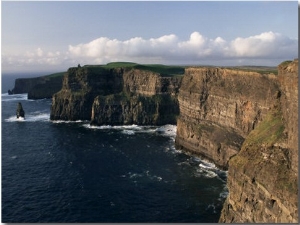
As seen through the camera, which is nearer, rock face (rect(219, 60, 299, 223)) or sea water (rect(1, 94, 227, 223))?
rock face (rect(219, 60, 299, 223))

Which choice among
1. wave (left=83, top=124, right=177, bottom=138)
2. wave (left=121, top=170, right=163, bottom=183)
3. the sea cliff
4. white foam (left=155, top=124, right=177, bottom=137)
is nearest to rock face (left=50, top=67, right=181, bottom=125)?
the sea cliff

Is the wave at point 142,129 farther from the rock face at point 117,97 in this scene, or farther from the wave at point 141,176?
the wave at point 141,176

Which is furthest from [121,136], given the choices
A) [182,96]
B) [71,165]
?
[71,165]

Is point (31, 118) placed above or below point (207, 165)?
above

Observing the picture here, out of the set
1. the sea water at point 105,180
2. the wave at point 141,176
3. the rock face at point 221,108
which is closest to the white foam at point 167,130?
the sea water at point 105,180

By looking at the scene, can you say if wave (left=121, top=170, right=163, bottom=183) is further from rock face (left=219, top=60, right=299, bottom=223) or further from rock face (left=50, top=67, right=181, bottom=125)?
rock face (left=50, top=67, right=181, bottom=125)

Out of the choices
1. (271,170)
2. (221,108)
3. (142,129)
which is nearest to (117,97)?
(142,129)

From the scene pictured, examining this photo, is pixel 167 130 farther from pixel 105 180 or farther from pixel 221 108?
pixel 105 180

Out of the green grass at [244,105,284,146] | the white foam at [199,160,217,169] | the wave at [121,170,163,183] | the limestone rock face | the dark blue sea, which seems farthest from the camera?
the limestone rock face
